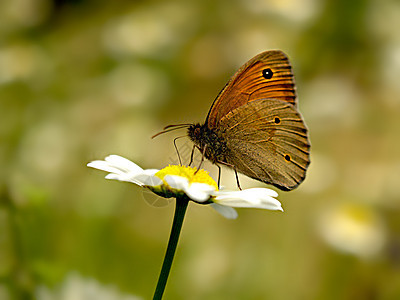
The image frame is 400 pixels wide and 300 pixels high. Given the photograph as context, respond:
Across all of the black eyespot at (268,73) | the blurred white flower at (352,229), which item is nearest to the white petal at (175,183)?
the black eyespot at (268,73)

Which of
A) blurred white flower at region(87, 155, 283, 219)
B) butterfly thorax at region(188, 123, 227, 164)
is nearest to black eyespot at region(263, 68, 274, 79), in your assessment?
butterfly thorax at region(188, 123, 227, 164)

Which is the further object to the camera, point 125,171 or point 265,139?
point 265,139

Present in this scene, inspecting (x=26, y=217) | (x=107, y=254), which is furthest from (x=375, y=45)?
(x=26, y=217)

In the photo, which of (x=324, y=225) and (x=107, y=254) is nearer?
(x=107, y=254)

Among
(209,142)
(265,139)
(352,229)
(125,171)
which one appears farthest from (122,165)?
(352,229)

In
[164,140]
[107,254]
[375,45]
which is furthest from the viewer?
[375,45]

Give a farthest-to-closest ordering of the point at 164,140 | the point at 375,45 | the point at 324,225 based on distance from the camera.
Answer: the point at 375,45, the point at 164,140, the point at 324,225

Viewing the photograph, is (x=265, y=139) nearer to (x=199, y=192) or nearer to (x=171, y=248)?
(x=199, y=192)

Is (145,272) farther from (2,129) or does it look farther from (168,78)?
(168,78)
